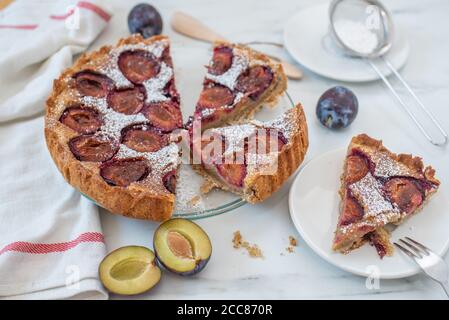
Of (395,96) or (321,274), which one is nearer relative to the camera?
(321,274)

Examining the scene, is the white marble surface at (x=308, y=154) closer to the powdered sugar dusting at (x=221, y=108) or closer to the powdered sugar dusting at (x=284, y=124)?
the powdered sugar dusting at (x=284, y=124)

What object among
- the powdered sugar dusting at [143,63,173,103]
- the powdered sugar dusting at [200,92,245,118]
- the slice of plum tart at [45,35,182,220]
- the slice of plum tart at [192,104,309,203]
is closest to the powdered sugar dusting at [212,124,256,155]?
the slice of plum tart at [192,104,309,203]

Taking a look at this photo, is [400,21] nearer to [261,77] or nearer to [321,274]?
[261,77]

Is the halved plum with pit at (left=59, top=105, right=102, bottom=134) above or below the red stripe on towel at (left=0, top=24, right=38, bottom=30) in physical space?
below

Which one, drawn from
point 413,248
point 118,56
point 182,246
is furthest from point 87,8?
point 413,248

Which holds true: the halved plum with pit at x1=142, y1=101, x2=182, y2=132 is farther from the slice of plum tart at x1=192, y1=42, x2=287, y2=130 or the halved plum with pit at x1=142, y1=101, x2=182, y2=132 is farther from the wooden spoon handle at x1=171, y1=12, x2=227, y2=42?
the wooden spoon handle at x1=171, y1=12, x2=227, y2=42
